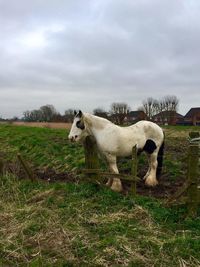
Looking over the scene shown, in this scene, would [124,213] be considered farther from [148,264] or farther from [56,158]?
[56,158]

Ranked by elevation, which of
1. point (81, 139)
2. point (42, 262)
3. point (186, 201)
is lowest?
point (42, 262)

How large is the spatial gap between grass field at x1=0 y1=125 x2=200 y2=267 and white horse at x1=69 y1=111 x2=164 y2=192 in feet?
1.80

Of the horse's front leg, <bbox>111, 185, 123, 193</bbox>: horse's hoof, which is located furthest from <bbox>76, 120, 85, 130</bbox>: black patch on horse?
<bbox>111, 185, 123, 193</bbox>: horse's hoof

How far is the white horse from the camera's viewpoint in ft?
29.4

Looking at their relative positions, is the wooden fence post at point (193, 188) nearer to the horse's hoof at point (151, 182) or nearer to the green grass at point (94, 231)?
the green grass at point (94, 231)

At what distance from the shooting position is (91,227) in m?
6.40

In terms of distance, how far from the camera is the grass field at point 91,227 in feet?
17.3

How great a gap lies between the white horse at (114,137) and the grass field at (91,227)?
0.55m

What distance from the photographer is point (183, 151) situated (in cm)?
1260

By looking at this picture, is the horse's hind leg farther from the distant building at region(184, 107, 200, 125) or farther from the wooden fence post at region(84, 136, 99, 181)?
the distant building at region(184, 107, 200, 125)

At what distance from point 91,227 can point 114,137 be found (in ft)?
10.0

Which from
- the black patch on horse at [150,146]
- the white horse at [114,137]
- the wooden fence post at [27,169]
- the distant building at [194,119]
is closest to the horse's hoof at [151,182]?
the white horse at [114,137]

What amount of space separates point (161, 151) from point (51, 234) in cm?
476

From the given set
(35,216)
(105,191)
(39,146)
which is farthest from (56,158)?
(35,216)
